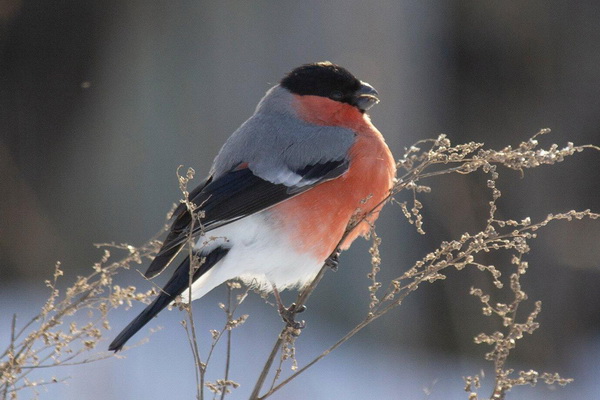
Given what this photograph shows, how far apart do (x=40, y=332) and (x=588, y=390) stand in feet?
10.8

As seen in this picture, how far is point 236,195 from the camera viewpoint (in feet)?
8.10

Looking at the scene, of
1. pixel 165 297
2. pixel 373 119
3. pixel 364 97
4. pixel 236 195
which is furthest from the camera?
pixel 373 119

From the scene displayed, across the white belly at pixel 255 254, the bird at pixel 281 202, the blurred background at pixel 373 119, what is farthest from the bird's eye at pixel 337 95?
the blurred background at pixel 373 119

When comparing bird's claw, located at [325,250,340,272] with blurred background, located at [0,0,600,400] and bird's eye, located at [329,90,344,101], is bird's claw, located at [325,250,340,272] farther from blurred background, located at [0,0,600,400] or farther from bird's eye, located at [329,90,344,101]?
blurred background, located at [0,0,600,400]

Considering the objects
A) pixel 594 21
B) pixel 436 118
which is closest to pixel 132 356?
pixel 436 118

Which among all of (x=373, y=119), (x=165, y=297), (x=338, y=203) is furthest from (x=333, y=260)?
(x=373, y=119)

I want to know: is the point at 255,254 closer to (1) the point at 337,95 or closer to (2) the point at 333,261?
(2) the point at 333,261

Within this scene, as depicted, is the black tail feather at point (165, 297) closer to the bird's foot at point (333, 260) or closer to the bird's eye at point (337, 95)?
the bird's foot at point (333, 260)

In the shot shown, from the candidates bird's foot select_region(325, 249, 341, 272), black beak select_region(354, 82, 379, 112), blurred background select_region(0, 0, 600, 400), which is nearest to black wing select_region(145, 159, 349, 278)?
bird's foot select_region(325, 249, 341, 272)

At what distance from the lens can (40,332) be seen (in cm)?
148

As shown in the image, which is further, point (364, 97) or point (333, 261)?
point (364, 97)

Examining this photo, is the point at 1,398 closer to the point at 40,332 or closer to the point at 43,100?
the point at 40,332

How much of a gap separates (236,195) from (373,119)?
7.34 feet

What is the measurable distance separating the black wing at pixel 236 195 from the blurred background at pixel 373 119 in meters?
1.80
